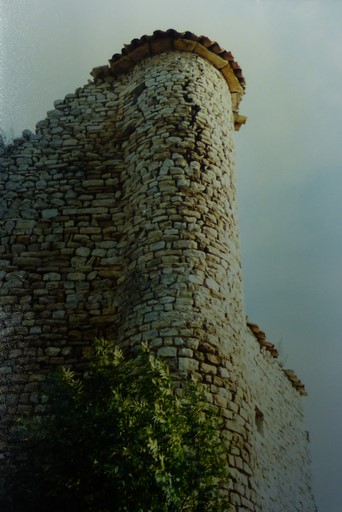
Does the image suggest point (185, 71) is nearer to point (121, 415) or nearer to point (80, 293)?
point (80, 293)

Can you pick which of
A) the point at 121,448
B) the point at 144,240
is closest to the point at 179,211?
the point at 144,240

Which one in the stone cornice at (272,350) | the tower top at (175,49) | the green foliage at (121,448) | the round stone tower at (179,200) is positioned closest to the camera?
the green foliage at (121,448)

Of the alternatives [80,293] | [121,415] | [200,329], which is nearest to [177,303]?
[200,329]

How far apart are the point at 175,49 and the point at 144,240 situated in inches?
129

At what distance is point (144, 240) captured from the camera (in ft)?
23.6

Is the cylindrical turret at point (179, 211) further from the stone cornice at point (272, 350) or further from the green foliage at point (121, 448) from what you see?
the stone cornice at point (272, 350)

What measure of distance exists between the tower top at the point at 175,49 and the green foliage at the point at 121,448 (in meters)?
5.09

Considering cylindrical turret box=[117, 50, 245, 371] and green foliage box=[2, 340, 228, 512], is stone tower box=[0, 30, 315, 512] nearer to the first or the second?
cylindrical turret box=[117, 50, 245, 371]

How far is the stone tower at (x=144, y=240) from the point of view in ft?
21.1

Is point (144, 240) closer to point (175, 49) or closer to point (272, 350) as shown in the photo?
point (175, 49)

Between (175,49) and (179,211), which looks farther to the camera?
(175,49)

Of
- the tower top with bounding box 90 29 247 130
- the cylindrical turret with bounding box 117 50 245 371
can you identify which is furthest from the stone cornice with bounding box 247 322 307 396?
the tower top with bounding box 90 29 247 130

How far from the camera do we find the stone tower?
21.1 feet

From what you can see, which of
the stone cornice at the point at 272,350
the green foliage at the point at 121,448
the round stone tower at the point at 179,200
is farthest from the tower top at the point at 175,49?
the green foliage at the point at 121,448
